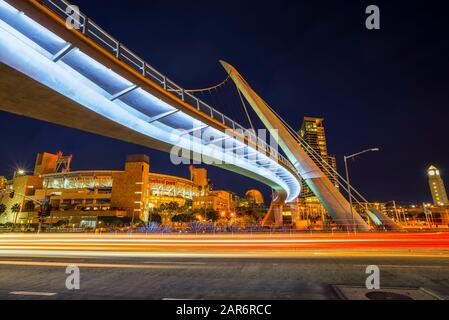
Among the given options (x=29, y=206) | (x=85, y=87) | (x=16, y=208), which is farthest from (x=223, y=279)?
(x=16, y=208)

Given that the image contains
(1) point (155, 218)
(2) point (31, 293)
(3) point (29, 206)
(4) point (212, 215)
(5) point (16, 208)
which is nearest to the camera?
(2) point (31, 293)

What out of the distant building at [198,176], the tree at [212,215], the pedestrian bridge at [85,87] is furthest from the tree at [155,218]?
the pedestrian bridge at [85,87]

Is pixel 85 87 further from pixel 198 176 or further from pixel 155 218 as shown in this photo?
pixel 198 176

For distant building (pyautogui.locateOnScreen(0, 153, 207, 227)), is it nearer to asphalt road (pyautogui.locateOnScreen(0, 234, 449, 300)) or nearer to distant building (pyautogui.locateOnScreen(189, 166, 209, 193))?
distant building (pyautogui.locateOnScreen(189, 166, 209, 193))

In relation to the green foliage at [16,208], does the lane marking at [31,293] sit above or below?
below

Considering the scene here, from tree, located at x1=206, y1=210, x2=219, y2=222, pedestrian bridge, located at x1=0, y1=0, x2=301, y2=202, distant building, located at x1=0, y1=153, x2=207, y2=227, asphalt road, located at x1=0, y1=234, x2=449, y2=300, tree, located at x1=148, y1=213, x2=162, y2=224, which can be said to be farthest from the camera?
tree, located at x1=148, y1=213, x2=162, y2=224

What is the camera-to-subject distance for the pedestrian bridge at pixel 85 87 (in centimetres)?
1021

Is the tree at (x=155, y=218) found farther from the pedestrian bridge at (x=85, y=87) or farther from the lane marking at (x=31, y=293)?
the lane marking at (x=31, y=293)

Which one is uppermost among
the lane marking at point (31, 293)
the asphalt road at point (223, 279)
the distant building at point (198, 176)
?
the distant building at point (198, 176)

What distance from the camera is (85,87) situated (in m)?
13.5

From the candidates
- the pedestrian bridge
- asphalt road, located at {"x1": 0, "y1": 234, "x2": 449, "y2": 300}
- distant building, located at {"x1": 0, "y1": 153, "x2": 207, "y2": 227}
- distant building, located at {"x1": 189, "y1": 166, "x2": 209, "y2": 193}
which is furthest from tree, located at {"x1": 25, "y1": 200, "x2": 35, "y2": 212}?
asphalt road, located at {"x1": 0, "y1": 234, "x2": 449, "y2": 300}

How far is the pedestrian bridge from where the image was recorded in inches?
402
